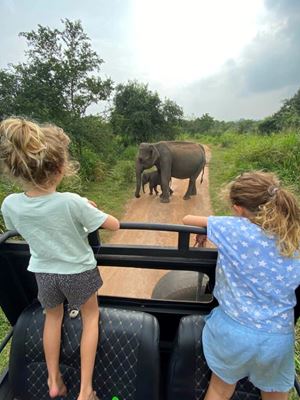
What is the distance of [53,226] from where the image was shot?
1458 mm

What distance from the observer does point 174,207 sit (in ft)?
25.2

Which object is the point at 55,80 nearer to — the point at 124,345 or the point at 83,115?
the point at 83,115

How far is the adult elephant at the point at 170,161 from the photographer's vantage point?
26.4ft

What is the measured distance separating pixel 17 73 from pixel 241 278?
8.65 m

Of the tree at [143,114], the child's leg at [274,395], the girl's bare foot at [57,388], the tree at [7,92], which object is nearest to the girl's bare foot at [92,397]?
the girl's bare foot at [57,388]

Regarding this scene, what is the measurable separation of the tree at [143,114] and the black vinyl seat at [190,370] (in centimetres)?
1526

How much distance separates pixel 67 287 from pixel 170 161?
6.87 m

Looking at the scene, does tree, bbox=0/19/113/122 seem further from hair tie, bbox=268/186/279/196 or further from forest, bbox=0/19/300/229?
hair tie, bbox=268/186/279/196

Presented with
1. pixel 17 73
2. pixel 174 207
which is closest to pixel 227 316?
pixel 174 207

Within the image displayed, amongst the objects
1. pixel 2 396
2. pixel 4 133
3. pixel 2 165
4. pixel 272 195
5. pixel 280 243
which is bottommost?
pixel 2 396

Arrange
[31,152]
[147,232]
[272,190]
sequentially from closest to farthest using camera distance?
[31,152] → [272,190] → [147,232]

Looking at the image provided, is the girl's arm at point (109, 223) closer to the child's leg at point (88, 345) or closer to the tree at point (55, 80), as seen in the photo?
the child's leg at point (88, 345)

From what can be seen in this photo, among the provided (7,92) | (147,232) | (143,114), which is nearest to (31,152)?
(147,232)

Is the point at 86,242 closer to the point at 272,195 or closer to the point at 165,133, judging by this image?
the point at 272,195
